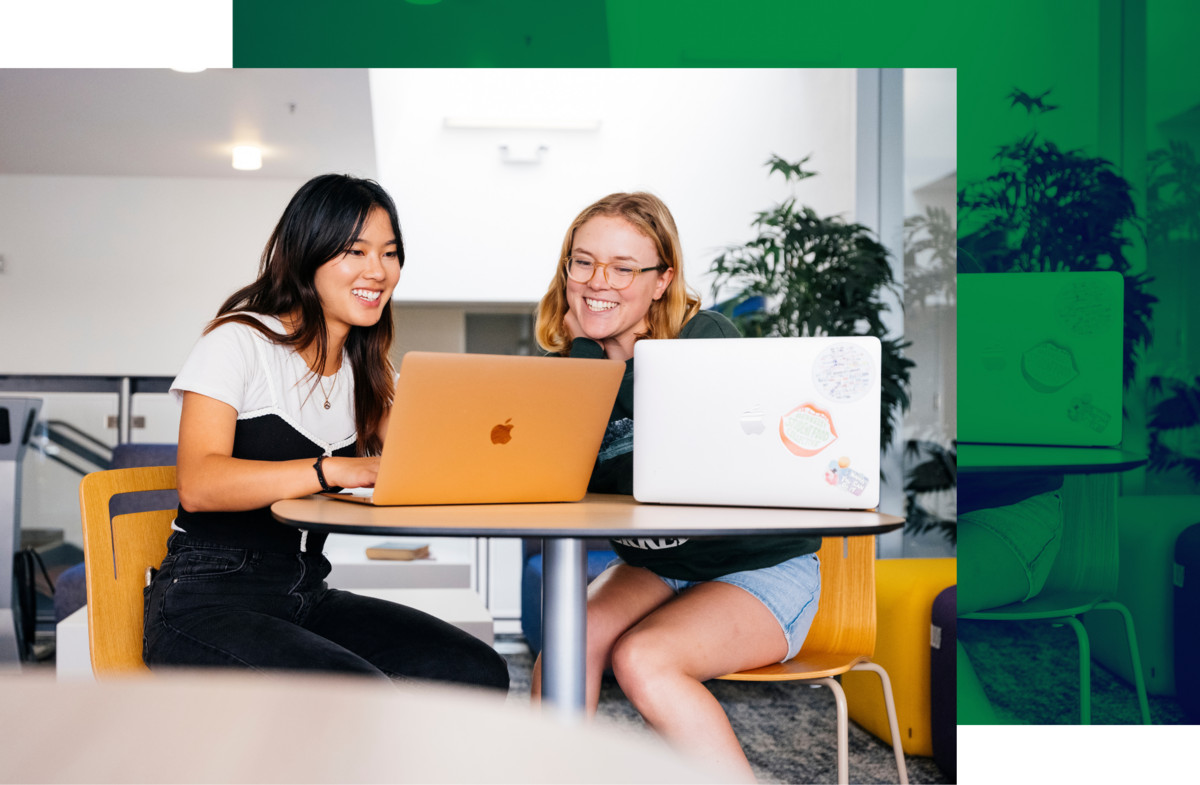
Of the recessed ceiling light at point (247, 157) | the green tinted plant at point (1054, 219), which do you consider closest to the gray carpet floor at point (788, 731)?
the green tinted plant at point (1054, 219)

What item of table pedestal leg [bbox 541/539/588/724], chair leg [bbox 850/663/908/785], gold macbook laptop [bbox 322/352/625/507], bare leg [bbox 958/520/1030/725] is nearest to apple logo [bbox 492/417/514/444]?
gold macbook laptop [bbox 322/352/625/507]

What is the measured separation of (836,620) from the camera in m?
1.95

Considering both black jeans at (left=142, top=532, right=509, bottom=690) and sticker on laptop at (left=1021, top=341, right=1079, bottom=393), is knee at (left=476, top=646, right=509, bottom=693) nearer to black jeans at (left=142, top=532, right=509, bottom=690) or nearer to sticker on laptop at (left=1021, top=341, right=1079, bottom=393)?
black jeans at (left=142, top=532, right=509, bottom=690)

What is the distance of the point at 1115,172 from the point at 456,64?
3.82m

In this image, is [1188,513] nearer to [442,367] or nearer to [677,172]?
[442,367]

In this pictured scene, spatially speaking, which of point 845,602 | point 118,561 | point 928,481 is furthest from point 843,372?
point 928,481

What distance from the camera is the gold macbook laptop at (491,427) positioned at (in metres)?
1.22

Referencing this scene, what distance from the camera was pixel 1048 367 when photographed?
8.93ft

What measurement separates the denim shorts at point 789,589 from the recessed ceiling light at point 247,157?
13.3 feet

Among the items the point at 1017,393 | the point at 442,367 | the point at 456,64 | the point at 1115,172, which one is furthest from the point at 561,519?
the point at 456,64

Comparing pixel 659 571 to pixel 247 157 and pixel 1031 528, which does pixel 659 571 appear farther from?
pixel 247 157

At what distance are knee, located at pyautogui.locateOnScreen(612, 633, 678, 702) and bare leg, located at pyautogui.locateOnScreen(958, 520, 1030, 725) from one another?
135 centimetres

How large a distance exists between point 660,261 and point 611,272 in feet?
0.36

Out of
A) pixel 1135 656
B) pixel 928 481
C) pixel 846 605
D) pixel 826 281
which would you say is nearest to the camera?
pixel 846 605
